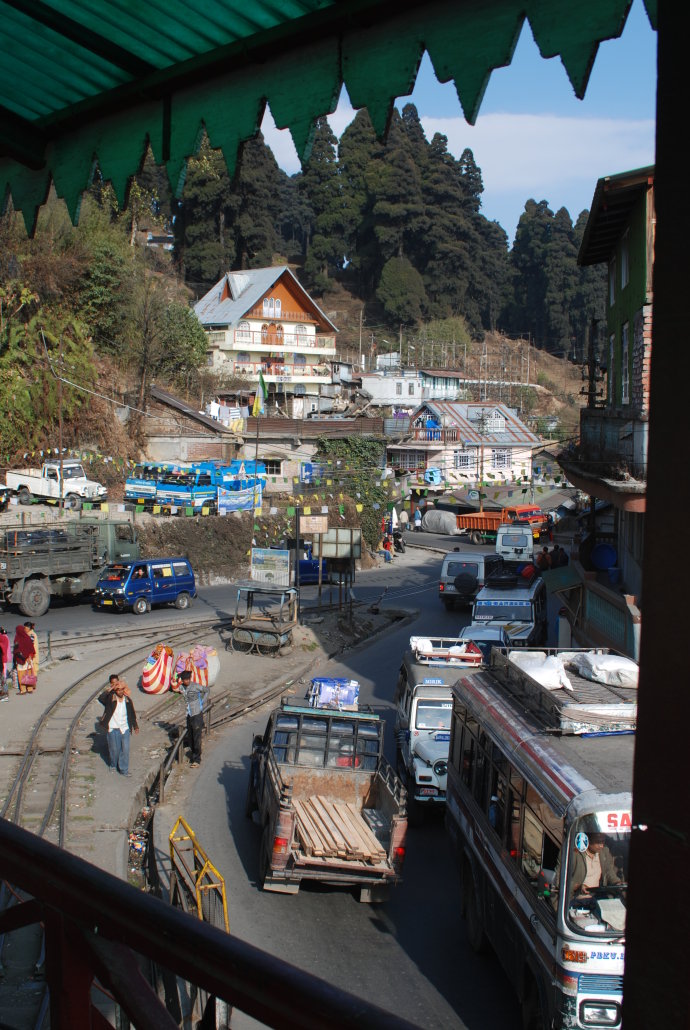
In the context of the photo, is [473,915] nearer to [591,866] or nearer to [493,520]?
[591,866]

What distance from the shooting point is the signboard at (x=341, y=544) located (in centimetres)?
3075

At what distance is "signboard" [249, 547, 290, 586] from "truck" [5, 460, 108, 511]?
13.4 metres

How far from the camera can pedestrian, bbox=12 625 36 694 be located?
2095 cm

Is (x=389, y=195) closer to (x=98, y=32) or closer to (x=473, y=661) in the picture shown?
(x=473, y=661)

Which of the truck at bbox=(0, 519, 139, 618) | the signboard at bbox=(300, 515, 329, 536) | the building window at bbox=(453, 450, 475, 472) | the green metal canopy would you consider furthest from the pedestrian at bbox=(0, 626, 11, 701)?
the building window at bbox=(453, 450, 475, 472)

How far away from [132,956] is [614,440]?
1709 cm

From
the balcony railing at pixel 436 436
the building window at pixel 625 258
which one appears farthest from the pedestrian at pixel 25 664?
the balcony railing at pixel 436 436

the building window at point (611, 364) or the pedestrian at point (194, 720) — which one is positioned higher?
the building window at point (611, 364)

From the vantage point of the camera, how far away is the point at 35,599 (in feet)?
96.3

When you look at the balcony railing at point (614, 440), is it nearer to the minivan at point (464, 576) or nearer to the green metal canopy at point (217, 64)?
the green metal canopy at point (217, 64)

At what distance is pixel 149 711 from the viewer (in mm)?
20312

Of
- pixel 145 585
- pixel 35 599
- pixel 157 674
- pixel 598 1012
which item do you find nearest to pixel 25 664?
pixel 157 674

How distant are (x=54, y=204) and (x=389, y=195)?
5152cm

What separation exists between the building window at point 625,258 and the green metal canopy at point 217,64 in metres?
18.2
